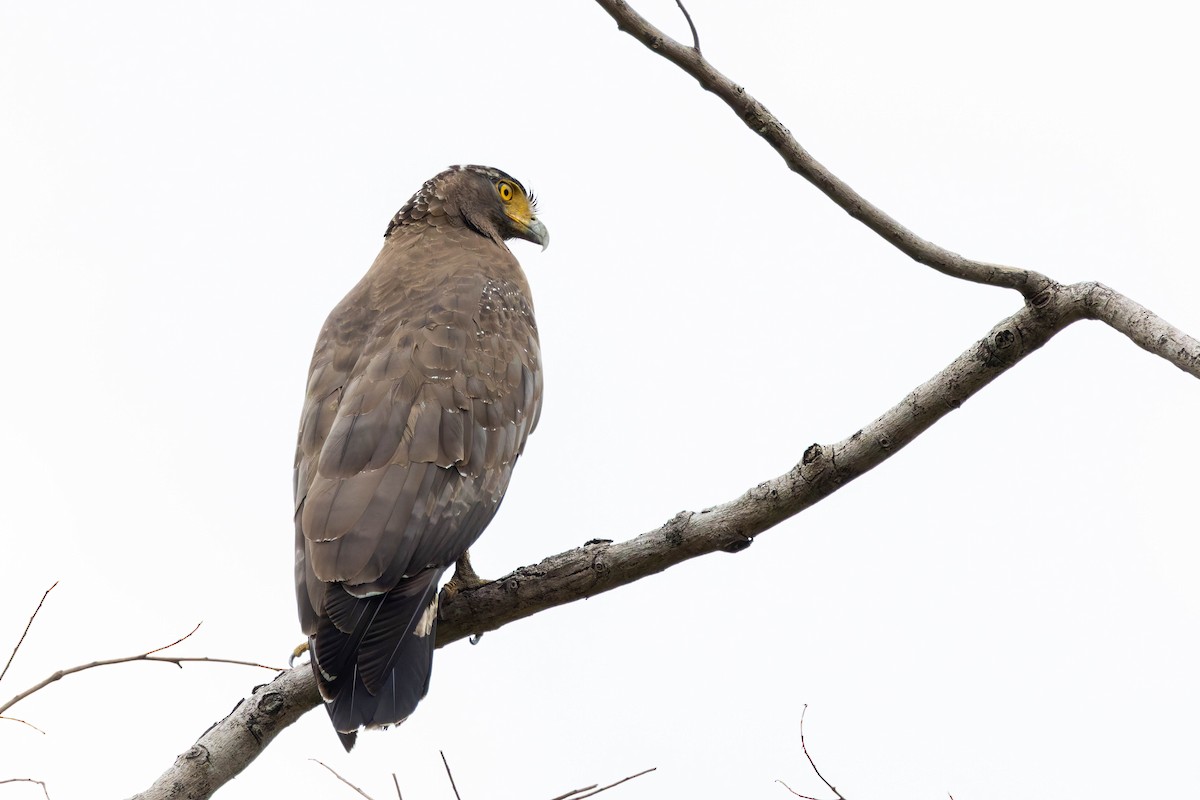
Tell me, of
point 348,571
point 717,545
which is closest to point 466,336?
point 348,571

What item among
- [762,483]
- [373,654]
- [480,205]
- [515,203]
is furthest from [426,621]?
[515,203]

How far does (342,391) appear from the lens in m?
4.61

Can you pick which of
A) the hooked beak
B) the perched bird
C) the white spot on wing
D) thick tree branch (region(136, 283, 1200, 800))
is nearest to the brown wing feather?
the perched bird

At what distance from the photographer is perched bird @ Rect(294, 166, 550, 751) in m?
3.83

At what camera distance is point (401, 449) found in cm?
427

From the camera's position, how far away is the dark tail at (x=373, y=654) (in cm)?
372

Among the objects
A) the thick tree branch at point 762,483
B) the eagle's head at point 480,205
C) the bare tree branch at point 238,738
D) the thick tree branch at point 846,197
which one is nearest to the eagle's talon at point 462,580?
the thick tree branch at point 762,483

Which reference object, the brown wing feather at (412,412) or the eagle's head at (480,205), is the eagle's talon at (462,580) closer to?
the brown wing feather at (412,412)

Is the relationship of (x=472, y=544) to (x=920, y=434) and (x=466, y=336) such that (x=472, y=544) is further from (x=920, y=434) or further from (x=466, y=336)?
(x=920, y=434)

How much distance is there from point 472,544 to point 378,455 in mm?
418

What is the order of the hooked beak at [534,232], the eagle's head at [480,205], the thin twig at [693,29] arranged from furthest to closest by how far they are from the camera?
the hooked beak at [534,232] < the eagle's head at [480,205] < the thin twig at [693,29]

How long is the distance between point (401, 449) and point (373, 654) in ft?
2.44

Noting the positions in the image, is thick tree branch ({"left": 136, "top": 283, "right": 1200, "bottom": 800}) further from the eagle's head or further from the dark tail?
the eagle's head

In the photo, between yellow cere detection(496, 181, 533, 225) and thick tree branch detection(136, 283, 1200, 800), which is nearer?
thick tree branch detection(136, 283, 1200, 800)
